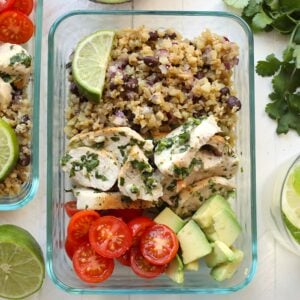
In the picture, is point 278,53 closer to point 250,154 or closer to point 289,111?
point 289,111

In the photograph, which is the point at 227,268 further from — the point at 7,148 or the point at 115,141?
the point at 7,148

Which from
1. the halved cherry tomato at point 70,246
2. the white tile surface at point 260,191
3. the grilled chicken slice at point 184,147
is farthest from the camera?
the white tile surface at point 260,191

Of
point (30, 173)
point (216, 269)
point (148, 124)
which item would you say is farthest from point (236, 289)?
point (30, 173)

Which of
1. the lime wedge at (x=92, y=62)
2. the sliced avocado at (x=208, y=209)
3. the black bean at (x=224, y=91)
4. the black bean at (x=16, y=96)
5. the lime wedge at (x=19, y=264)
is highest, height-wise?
the lime wedge at (x=92, y=62)

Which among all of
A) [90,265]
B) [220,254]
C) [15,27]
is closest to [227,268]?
[220,254]

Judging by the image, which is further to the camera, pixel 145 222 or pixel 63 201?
pixel 63 201

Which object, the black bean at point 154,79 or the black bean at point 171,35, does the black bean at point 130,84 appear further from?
the black bean at point 171,35

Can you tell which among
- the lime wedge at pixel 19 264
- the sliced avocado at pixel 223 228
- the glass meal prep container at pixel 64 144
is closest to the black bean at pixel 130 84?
the glass meal prep container at pixel 64 144
